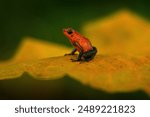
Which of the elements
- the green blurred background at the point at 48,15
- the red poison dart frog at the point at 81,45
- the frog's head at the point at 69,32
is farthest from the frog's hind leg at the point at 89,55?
the green blurred background at the point at 48,15

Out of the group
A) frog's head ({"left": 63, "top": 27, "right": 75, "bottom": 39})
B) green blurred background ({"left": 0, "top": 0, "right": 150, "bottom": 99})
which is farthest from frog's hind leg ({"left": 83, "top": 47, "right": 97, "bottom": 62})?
green blurred background ({"left": 0, "top": 0, "right": 150, "bottom": 99})

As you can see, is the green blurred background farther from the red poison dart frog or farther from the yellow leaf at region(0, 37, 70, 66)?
the red poison dart frog

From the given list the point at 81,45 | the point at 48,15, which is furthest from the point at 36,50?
the point at 81,45

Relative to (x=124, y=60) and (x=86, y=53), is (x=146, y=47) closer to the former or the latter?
(x=124, y=60)

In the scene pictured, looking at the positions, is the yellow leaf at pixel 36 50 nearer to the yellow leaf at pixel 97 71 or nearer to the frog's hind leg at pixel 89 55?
the yellow leaf at pixel 97 71

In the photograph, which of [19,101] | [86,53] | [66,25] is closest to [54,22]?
[66,25]

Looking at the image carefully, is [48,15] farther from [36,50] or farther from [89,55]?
[89,55]

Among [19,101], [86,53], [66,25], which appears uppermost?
[66,25]
